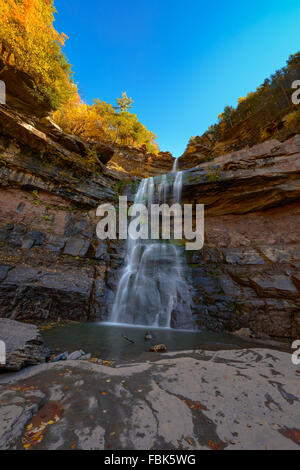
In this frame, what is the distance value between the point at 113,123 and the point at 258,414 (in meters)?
27.7

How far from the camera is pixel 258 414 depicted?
199 centimetres

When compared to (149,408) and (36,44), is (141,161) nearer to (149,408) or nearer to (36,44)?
(36,44)

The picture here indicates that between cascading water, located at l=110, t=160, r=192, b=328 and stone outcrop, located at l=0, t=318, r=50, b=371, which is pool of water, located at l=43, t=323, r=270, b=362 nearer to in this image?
stone outcrop, located at l=0, t=318, r=50, b=371

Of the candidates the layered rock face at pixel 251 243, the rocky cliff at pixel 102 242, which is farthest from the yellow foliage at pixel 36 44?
the layered rock face at pixel 251 243

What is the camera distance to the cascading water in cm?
840

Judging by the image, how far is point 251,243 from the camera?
970cm

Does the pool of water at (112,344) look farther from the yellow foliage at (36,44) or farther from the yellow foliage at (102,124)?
the yellow foliage at (102,124)

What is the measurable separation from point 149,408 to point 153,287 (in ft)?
24.3

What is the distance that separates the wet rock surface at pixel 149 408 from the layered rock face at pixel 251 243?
471 cm

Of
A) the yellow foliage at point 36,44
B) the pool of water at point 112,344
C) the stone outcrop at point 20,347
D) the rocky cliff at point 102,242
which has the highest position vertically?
the yellow foliage at point 36,44

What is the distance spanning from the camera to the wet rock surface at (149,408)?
156cm

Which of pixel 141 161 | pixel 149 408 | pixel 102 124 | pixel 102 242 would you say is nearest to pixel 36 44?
pixel 102 242
